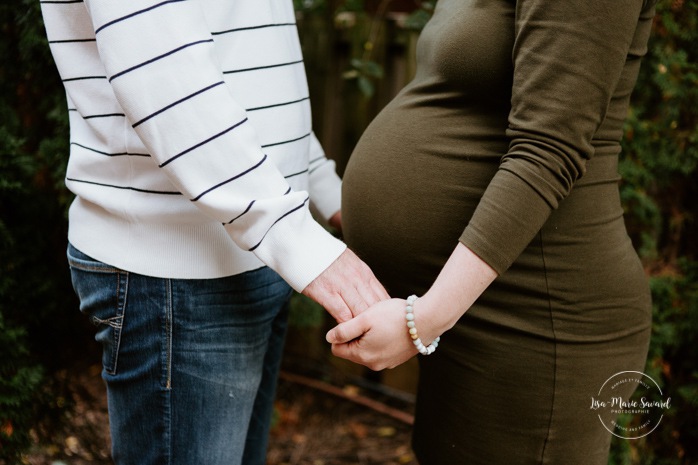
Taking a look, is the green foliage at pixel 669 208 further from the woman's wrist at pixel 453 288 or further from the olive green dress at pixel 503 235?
the woman's wrist at pixel 453 288

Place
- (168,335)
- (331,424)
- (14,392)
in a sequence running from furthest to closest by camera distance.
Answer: (331,424), (14,392), (168,335)

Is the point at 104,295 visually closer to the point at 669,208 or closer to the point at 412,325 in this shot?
the point at 412,325

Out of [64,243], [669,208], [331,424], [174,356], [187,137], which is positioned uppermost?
[187,137]

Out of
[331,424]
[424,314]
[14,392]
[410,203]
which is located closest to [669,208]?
[410,203]

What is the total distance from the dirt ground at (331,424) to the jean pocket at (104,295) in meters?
1.39

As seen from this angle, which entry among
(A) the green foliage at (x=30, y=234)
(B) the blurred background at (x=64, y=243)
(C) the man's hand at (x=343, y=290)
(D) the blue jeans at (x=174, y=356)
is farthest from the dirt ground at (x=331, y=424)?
(C) the man's hand at (x=343, y=290)

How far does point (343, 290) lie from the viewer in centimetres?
104

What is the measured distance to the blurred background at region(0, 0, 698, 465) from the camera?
1644mm

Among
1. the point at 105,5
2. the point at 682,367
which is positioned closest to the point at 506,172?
the point at 105,5

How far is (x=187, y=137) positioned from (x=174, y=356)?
371 millimetres

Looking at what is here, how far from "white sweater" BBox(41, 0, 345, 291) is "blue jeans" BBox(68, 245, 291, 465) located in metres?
0.04

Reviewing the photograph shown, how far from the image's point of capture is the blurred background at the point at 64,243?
164cm

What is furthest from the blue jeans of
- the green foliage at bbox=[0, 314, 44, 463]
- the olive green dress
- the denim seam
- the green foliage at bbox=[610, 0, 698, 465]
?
the green foliage at bbox=[610, 0, 698, 465]

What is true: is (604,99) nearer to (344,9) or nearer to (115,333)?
(115,333)
